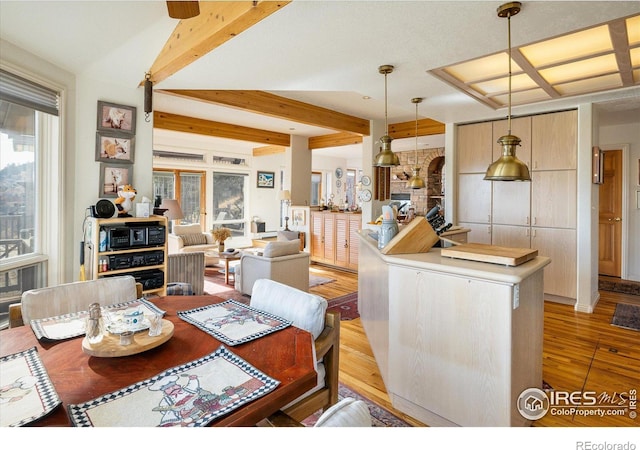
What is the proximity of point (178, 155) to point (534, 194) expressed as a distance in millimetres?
6827

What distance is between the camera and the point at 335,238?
21.5 ft

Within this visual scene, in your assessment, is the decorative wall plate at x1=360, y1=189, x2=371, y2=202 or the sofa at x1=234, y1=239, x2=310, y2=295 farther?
the decorative wall plate at x1=360, y1=189, x2=371, y2=202

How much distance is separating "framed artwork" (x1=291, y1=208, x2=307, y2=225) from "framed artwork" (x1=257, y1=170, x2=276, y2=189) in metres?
2.35

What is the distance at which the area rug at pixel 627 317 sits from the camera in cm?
357

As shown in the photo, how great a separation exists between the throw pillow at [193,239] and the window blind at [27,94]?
411 centimetres

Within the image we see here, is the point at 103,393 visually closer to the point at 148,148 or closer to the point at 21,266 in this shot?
the point at 21,266

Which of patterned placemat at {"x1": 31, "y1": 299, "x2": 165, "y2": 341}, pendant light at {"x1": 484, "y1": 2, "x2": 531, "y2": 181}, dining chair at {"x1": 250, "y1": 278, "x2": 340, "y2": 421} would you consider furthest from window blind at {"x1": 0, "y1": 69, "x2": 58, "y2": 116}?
pendant light at {"x1": 484, "y1": 2, "x2": 531, "y2": 181}

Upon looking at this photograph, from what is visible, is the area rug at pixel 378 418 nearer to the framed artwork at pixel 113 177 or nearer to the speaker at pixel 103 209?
the speaker at pixel 103 209

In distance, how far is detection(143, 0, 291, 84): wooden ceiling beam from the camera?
1789mm

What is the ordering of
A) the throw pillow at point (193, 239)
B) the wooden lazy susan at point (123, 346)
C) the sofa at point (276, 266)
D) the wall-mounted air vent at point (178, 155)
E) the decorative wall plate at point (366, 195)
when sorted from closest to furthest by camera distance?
the wooden lazy susan at point (123, 346) → the sofa at point (276, 266) → the decorative wall plate at point (366, 195) → the throw pillow at point (193, 239) → the wall-mounted air vent at point (178, 155)

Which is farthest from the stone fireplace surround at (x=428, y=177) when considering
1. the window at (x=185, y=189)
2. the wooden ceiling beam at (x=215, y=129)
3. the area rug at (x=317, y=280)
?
the window at (x=185, y=189)

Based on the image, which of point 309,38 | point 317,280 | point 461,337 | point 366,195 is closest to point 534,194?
point 366,195

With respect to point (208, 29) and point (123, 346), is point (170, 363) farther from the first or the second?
point (208, 29)

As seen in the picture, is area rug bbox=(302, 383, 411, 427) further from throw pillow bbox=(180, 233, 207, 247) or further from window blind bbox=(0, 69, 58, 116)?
throw pillow bbox=(180, 233, 207, 247)
